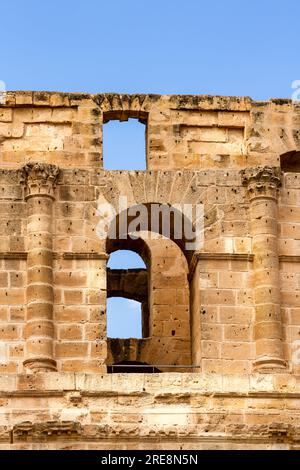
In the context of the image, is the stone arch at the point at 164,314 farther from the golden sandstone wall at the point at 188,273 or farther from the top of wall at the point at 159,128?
the top of wall at the point at 159,128

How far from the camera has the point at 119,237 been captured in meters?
31.6

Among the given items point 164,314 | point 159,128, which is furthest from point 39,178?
point 164,314

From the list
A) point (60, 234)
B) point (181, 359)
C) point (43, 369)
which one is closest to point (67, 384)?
point (43, 369)

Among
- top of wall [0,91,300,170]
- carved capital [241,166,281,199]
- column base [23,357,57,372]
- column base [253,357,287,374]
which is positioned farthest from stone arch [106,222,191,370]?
column base [23,357,57,372]

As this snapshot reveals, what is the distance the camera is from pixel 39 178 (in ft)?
97.1

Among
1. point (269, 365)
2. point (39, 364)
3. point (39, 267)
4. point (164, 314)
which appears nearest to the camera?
point (39, 364)

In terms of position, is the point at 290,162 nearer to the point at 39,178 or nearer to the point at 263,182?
the point at 263,182

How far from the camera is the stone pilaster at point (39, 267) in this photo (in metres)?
28.7

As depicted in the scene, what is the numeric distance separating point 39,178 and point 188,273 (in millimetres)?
2731

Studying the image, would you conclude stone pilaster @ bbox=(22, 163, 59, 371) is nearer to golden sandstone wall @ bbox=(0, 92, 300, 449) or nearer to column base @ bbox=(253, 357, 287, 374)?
golden sandstone wall @ bbox=(0, 92, 300, 449)

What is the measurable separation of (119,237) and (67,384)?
3868 mm

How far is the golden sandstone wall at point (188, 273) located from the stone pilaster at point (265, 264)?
0.07 feet

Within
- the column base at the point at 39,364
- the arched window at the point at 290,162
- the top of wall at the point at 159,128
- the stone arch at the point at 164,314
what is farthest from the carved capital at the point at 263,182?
the column base at the point at 39,364
